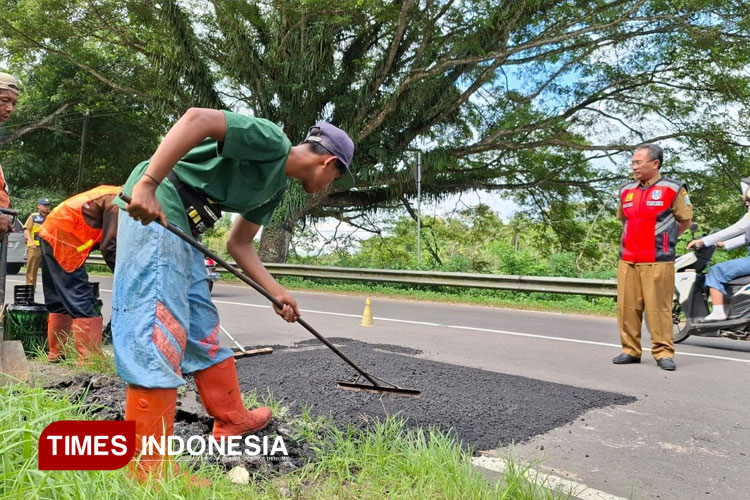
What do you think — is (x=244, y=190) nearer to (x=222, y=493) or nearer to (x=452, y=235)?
(x=222, y=493)

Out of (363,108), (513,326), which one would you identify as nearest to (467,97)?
(363,108)

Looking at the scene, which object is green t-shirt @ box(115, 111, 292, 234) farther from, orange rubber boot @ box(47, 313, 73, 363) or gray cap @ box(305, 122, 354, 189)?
orange rubber boot @ box(47, 313, 73, 363)

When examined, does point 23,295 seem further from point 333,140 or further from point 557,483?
point 557,483

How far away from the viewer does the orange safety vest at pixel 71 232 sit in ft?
16.6

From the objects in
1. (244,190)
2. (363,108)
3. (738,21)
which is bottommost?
(244,190)

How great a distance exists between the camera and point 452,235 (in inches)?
822

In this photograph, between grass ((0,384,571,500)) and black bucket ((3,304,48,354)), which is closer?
grass ((0,384,571,500))

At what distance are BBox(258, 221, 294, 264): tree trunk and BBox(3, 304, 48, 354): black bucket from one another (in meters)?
12.5

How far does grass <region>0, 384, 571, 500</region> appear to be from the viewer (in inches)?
81.0

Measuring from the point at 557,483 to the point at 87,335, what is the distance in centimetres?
381

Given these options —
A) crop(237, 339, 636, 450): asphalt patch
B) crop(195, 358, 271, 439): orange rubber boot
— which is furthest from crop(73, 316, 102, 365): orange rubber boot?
crop(195, 358, 271, 439): orange rubber boot

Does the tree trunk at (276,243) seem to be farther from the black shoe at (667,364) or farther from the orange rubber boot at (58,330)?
the black shoe at (667,364)

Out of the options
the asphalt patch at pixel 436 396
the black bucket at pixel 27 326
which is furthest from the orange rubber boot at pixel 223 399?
the black bucket at pixel 27 326

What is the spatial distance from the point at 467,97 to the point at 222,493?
1577cm
